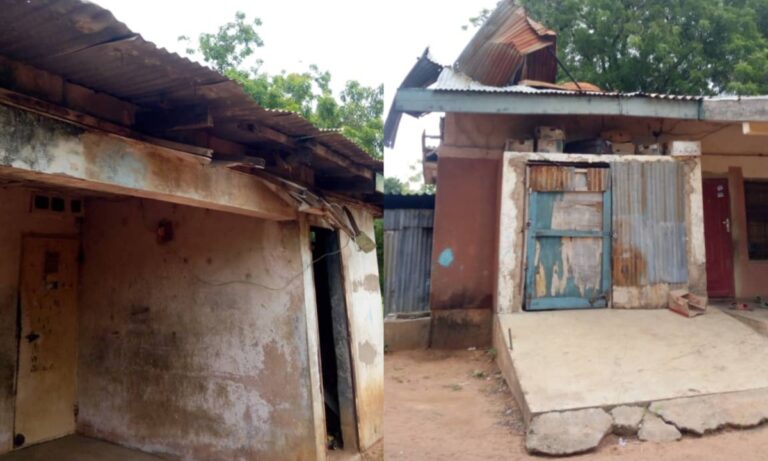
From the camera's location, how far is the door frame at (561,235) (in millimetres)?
5441

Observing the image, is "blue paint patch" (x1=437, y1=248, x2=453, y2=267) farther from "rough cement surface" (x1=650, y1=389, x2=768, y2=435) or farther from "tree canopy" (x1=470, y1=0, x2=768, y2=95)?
"tree canopy" (x1=470, y1=0, x2=768, y2=95)

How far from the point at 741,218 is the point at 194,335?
6156 millimetres

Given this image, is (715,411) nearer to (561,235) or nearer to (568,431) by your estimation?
(568,431)

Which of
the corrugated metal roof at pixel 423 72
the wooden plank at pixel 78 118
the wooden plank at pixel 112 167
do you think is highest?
the corrugated metal roof at pixel 423 72

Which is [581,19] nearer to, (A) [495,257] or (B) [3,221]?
(A) [495,257]

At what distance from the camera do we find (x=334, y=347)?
15.7ft

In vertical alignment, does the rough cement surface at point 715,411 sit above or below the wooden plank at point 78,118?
below

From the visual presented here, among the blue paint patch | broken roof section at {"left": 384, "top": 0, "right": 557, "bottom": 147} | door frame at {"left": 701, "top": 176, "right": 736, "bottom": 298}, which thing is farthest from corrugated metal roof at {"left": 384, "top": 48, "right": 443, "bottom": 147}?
door frame at {"left": 701, "top": 176, "right": 736, "bottom": 298}

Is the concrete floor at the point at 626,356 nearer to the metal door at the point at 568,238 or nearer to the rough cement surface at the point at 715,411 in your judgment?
the rough cement surface at the point at 715,411

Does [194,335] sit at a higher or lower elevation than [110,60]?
lower

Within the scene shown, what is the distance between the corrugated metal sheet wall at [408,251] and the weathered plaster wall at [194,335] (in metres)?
2.56

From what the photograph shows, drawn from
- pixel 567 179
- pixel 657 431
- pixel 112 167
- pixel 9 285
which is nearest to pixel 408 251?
pixel 567 179

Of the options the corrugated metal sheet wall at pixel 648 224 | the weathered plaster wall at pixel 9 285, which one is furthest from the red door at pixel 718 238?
the weathered plaster wall at pixel 9 285

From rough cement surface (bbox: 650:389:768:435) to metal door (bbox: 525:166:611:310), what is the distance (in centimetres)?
182
